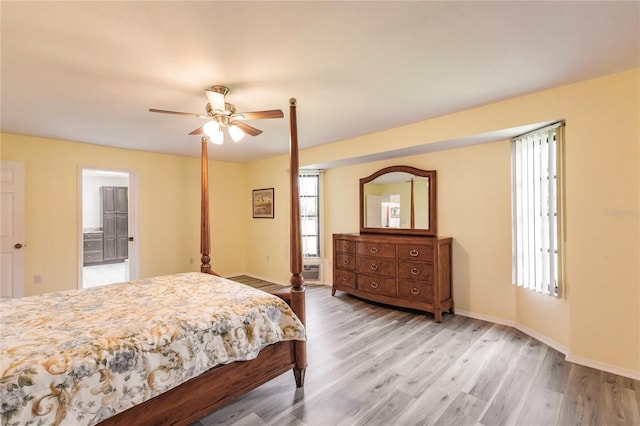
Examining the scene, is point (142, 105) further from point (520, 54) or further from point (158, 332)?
point (520, 54)

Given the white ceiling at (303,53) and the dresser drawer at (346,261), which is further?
the dresser drawer at (346,261)

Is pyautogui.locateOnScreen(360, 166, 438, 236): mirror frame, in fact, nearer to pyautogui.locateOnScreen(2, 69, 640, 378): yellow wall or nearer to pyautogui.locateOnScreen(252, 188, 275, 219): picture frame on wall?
pyautogui.locateOnScreen(2, 69, 640, 378): yellow wall

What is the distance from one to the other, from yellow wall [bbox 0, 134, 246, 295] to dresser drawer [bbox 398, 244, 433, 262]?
3.57 m

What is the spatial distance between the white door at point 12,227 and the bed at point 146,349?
2.27 m

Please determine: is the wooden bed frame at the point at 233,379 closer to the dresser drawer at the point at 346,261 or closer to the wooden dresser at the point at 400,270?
the wooden dresser at the point at 400,270

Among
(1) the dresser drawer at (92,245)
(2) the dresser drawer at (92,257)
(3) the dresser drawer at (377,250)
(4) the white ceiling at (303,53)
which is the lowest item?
(2) the dresser drawer at (92,257)

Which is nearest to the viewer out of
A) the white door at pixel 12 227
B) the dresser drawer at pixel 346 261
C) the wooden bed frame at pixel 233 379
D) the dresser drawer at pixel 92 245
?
the wooden bed frame at pixel 233 379

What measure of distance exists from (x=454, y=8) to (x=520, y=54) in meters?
0.77

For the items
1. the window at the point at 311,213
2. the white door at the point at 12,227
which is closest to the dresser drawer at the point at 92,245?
the white door at the point at 12,227

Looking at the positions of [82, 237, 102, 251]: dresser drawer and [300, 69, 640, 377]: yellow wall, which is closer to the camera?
[300, 69, 640, 377]: yellow wall

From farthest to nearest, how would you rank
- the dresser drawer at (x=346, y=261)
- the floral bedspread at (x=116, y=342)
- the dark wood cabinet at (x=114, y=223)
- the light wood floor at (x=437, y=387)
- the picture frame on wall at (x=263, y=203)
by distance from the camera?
the dark wood cabinet at (x=114, y=223), the picture frame on wall at (x=263, y=203), the dresser drawer at (x=346, y=261), the light wood floor at (x=437, y=387), the floral bedspread at (x=116, y=342)

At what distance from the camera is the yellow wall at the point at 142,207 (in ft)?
12.5

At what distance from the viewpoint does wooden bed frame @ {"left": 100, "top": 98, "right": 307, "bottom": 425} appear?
58.6 inches

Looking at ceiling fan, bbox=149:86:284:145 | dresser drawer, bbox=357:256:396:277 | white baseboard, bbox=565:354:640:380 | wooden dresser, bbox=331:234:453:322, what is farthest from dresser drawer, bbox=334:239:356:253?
white baseboard, bbox=565:354:640:380
